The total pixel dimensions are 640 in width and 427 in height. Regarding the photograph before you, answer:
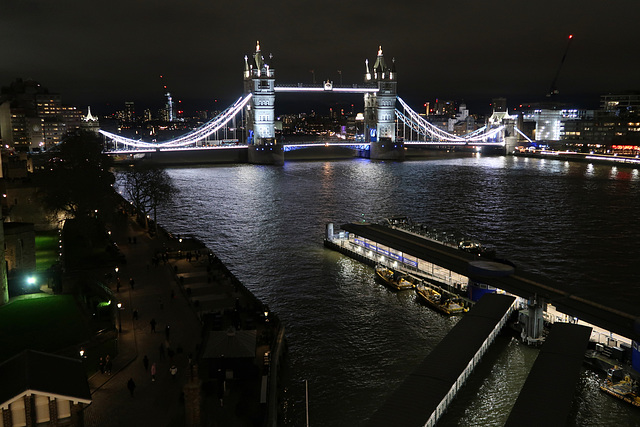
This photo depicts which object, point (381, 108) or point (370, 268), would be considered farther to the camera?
point (381, 108)

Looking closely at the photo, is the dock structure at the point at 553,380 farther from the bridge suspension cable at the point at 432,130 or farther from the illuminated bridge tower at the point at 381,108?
the bridge suspension cable at the point at 432,130

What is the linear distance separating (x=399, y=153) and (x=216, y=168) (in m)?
39.5

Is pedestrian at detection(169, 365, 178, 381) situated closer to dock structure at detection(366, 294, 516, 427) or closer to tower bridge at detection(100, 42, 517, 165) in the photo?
dock structure at detection(366, 294, 516, 427)

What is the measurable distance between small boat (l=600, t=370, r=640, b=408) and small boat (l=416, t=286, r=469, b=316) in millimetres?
7297

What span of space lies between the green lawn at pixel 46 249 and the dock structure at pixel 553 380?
22.3 meters

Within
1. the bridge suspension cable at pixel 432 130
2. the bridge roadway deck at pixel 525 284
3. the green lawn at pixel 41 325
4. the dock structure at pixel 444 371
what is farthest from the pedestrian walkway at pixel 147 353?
the bridge suspension cable at pixel 432 130

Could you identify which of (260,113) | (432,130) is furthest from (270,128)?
(432,130)

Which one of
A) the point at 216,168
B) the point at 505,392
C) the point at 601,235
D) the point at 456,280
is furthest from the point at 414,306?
the point at 216,168

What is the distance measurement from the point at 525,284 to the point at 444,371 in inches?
375

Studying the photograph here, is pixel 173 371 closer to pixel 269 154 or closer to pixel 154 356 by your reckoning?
pixel 154 356

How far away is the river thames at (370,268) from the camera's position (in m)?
18.3

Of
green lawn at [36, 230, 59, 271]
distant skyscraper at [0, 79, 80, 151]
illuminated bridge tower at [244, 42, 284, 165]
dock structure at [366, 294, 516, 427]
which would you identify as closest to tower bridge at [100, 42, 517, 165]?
illuminated bridge tower at [244, 42, 284, 165]

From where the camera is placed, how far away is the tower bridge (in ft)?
338

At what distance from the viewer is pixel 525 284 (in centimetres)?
2511
